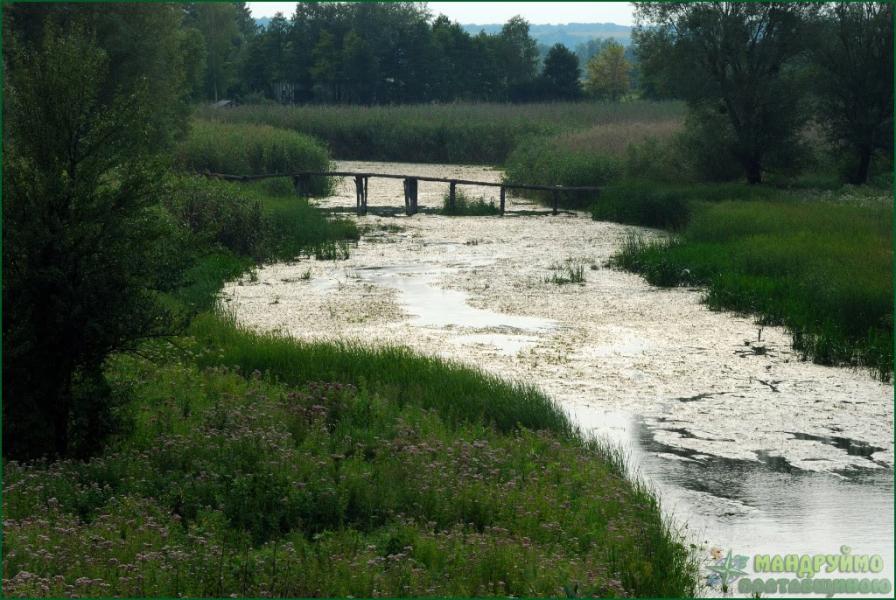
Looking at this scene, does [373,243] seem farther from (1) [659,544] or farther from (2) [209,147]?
(1) [659,544]

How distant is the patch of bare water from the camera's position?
8164 mm

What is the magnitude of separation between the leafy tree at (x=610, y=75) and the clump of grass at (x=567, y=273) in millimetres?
47463

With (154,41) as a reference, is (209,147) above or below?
below

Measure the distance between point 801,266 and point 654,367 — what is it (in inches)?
184

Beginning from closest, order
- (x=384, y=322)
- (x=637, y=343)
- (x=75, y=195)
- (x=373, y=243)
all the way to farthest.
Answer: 1. (x=75, y=195)
2. (x=637, y=343)
3. (x=384, y=322)
4. (x=373, y=243)

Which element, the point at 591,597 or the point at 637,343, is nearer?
the point at 591,597

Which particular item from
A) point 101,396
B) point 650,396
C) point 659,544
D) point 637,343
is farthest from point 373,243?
point 659,544

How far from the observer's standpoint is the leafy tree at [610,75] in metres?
65.3

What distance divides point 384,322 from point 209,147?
1657 centimetres

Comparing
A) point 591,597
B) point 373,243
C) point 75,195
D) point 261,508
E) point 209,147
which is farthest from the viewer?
point 209,147

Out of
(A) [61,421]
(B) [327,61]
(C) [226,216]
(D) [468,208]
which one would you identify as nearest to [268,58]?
(B) [327,61]

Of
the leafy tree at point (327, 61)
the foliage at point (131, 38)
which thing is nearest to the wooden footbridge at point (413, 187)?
the foliage at point (131, 38)

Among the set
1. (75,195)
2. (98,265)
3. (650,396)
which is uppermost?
(75,195)

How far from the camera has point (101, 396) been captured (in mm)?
8297
